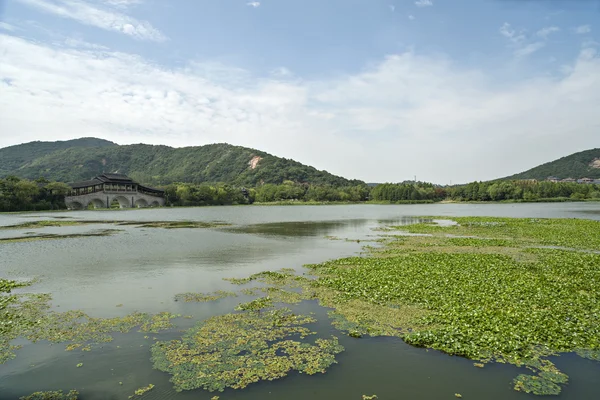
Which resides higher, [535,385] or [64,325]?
[64,325]

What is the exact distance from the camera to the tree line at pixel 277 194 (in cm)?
9806

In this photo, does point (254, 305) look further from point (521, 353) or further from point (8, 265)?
point (8, 265)

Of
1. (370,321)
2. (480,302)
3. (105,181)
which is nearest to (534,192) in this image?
(105,181)

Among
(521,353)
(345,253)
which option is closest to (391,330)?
(521,353)

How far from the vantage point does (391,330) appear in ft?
41.0

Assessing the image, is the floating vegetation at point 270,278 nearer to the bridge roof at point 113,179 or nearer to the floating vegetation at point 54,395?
the floating vegetation at point 54,395

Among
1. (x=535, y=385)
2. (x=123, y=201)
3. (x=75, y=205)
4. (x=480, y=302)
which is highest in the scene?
(x=123, y=201)

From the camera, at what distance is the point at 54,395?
8758 mm

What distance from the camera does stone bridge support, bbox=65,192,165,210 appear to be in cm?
11876

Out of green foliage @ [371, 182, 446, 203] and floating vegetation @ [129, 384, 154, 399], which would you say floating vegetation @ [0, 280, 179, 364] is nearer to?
floating vegetation @ [129, 384, 154, 399]

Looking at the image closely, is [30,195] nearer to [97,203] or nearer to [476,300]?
[97,203]

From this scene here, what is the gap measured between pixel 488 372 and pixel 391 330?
342 cm

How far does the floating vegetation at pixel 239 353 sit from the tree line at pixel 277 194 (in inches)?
4278

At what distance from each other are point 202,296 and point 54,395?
8.53m
